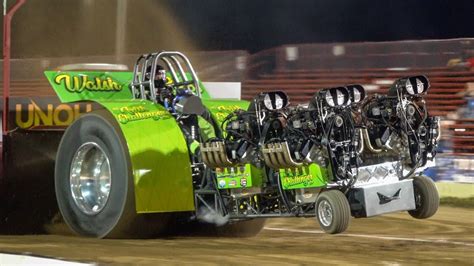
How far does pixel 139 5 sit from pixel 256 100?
1006 cm

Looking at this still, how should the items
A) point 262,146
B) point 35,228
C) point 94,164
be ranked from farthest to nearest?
point 35,228
point 94,164
point 262,146

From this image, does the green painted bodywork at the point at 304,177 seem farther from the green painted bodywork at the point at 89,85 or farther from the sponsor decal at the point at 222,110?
the green painted bodywork at the point at 89,85

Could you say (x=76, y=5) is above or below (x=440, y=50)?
above

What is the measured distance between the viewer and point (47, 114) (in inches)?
329

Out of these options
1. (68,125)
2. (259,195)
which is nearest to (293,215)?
(259,195)

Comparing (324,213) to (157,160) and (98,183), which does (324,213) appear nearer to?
(157,160)

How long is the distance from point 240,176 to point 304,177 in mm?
549

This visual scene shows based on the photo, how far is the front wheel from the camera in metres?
6.25

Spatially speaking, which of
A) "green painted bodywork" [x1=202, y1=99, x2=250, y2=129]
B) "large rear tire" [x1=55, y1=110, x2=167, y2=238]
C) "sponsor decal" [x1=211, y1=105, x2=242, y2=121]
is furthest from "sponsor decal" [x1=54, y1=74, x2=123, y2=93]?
"sponsor decal" [x1=211, y1=105, x2=242, y2=121]

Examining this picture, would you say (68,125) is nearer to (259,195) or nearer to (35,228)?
(35,228)

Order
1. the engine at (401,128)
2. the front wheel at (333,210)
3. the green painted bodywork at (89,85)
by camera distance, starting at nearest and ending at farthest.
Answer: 1. the front wheel at (333,210)
2. the engine at (401,128)
3. the green painted bodywork at (89,85)

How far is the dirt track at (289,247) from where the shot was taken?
6074 millimetres

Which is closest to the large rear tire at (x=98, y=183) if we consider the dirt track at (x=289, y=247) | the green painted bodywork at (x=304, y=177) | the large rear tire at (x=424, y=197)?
the dirt track at (x=289, y=247)

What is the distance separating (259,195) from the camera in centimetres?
695
